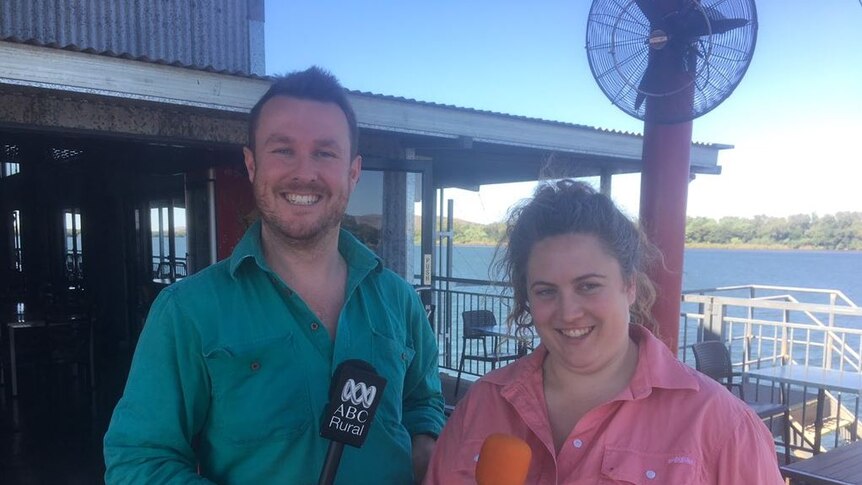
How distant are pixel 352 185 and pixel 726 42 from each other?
7.27ft

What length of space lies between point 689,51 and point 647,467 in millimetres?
2385

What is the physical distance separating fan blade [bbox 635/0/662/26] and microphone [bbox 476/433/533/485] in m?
2.60

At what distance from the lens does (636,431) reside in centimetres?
139

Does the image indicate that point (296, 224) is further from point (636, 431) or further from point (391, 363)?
point (636, 431)

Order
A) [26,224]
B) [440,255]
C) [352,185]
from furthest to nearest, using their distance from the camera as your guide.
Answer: [26,224]
[440,255]
[352,185]

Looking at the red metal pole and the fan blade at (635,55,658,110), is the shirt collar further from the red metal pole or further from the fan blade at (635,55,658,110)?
the fan blade at (635,55,658,110)

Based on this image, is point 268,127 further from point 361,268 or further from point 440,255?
point 440,255

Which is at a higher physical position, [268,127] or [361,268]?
[268,127]

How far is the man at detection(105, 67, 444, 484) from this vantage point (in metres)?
1.44

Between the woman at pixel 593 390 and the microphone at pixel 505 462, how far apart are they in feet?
0.83

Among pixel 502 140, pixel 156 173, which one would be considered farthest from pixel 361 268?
pixel 156 173

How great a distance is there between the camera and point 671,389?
4.59 ft

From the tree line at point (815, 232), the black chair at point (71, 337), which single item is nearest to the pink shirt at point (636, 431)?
the black chair at point (71, 337)

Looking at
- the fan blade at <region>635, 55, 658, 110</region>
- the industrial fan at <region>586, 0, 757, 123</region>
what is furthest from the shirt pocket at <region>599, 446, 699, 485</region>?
the fan blade at <region>635, 55, 658, 110</region>
